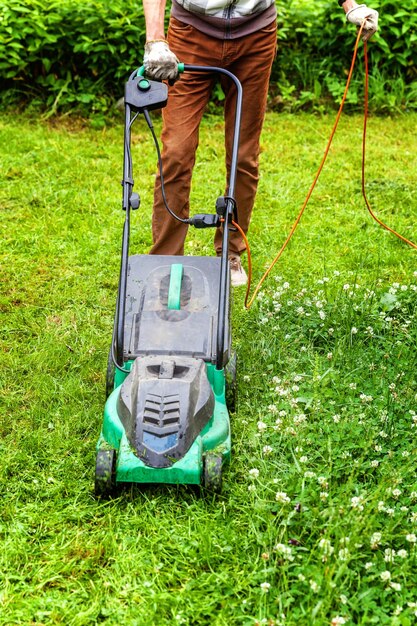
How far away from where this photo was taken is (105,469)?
8.25 feet

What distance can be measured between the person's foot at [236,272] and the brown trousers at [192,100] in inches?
17.5

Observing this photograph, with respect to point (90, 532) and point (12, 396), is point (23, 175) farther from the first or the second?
point (90, 532)

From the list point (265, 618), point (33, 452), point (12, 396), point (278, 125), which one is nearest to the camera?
point (265, 618)

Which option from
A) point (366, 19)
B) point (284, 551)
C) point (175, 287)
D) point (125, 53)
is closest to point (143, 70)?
point (175, 287)

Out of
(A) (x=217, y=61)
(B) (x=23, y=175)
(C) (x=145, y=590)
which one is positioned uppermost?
(A) (x=217, y=61)

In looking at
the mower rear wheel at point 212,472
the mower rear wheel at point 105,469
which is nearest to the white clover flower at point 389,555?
the mower rear wheel at point 212,472

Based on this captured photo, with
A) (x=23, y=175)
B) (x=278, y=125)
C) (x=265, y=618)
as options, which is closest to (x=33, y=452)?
(x=265, y=618)

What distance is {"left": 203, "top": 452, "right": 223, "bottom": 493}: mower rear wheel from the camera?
2514 millimetres

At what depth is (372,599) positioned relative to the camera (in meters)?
2.22

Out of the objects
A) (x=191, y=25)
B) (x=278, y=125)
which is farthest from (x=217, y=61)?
(x=278, y=125)

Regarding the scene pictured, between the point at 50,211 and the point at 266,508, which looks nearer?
the point at 266,508

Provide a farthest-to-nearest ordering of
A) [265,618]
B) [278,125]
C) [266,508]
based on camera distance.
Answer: [278,125] → [266,508] → [265,618]

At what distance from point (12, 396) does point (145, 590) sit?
115 centimetres

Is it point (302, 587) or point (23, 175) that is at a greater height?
point (302, 587)
